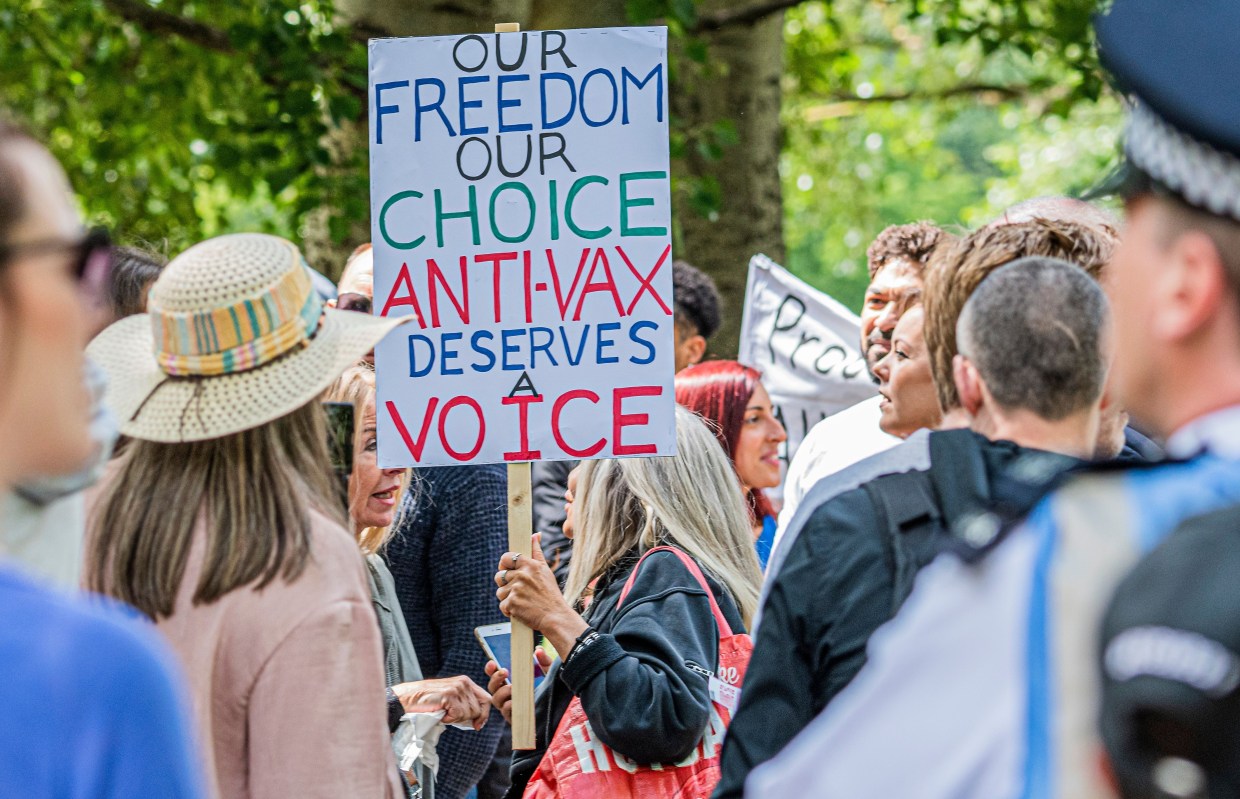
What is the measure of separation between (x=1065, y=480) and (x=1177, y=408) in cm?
13

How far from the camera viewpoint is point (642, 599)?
319cm

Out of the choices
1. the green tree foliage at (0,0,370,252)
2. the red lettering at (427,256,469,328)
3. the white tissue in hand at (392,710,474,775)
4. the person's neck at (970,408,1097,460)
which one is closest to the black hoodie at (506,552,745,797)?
the white tissue in hand at (392,710,474,775)

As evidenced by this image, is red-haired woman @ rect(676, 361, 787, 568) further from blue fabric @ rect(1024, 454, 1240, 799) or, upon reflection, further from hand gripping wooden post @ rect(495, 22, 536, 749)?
blue fabric @ rect(1024, 454, 1240, 799)

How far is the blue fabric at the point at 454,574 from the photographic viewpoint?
12.0ft

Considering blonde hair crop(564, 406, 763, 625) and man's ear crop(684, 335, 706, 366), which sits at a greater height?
blonde hair crop(564, 406, 763, 625)

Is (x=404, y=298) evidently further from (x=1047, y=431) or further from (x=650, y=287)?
(x=1047, y=431)

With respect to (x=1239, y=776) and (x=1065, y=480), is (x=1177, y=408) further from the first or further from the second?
(x=1239, y=776)

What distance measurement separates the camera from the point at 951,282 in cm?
235

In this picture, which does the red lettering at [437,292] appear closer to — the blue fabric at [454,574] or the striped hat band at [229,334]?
the blue fabric at [454,574]

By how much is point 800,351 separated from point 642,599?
278 cm

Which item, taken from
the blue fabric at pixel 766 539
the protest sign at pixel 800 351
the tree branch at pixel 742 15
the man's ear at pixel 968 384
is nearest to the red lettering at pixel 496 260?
the blue fabric at pixel 766 539

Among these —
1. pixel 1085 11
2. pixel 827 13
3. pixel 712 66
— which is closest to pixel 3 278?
pixel 712 66

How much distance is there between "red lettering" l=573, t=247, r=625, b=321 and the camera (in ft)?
11.6

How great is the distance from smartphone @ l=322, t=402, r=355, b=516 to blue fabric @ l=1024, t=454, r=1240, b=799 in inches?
79.1
